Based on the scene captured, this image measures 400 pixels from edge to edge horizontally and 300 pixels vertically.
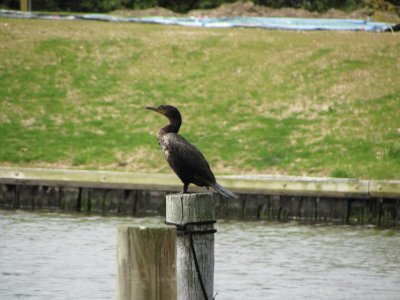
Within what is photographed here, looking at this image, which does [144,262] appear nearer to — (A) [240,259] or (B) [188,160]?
(B) [188,160]

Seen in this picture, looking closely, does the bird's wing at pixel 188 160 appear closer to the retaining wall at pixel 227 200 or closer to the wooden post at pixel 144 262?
the wooden post at pixel 144 262

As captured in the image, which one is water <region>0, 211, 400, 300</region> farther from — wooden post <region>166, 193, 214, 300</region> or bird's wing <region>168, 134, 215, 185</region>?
wooden post <region>166, 193, 214, 300</region>

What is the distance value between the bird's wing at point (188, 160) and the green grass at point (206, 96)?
11.7 meters

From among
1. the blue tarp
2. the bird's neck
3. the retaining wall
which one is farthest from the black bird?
the blue tarp

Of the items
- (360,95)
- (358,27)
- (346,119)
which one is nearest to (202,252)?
(346,119)

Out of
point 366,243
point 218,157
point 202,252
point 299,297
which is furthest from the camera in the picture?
Answer: point 218,157

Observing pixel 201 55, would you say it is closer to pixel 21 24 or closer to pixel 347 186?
pixel 21 24

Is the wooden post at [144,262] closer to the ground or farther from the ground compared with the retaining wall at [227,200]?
farther from the ground

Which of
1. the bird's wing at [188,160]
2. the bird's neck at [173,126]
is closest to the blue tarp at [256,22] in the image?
the bird's neck at [173,126]

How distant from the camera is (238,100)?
2622cm

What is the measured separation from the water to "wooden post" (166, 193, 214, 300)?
4.61 m

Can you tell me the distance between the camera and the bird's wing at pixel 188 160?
9.40 m

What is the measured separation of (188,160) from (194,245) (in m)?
1.23

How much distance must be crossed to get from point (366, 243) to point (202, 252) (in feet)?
28.5
